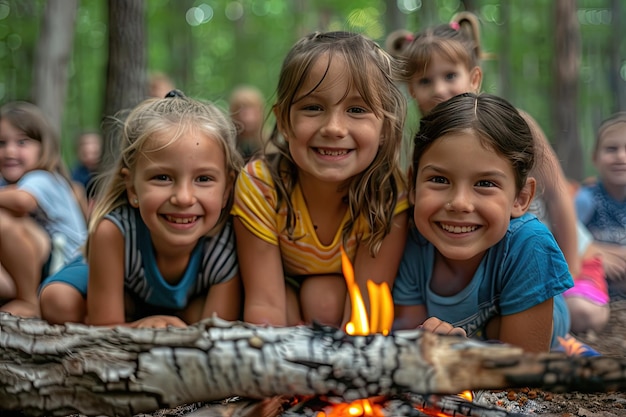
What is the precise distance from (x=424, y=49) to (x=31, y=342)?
8.46 feet

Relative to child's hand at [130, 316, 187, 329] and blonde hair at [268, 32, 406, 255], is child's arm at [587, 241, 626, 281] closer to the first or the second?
blonde hair at [268, 32, 406, 255]

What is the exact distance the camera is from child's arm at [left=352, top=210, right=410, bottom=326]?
110 inches

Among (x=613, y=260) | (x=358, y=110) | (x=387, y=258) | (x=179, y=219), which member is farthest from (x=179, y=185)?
(x=613, y=260)

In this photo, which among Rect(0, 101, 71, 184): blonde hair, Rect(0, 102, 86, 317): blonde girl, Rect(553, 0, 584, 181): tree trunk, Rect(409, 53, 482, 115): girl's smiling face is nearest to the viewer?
Rect(409, 53, 482, 115): girl's smiling face

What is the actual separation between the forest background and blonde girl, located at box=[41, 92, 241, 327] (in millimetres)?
417

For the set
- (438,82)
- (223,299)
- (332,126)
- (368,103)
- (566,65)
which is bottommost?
(223,299)

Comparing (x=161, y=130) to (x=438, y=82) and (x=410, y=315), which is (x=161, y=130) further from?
(x=438, y=82)

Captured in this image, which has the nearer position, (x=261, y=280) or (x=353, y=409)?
(x=353, y=409)

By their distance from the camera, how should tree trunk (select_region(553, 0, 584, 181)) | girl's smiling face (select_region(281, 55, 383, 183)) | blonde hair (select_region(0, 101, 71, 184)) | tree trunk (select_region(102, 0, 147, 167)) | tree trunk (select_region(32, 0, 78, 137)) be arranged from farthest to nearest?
tree trunk (select_region(553, 0, 584, 181)), tree trunk (select_region(32, 0, 78, 137)), tree trunk (select_region(102, 0, 147, 167)), blonde hair (select_region(0, 101, 71, 184)), girl's smiling face (select_region(281, 55, 383, 183))

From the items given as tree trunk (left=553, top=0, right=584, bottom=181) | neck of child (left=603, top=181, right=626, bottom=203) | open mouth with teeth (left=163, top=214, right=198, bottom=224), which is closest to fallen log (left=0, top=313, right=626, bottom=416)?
open mouth with teeth (left=163, top=214, right=198, bottom=224)

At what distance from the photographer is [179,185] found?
2736 mm

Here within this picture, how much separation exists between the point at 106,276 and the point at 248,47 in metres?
20.8

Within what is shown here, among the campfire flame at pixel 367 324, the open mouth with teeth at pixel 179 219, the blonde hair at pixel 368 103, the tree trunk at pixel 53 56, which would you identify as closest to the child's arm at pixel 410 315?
the campfire flame at pixel 367 324

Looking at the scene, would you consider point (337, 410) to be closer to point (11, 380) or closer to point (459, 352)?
point (459, 352)
